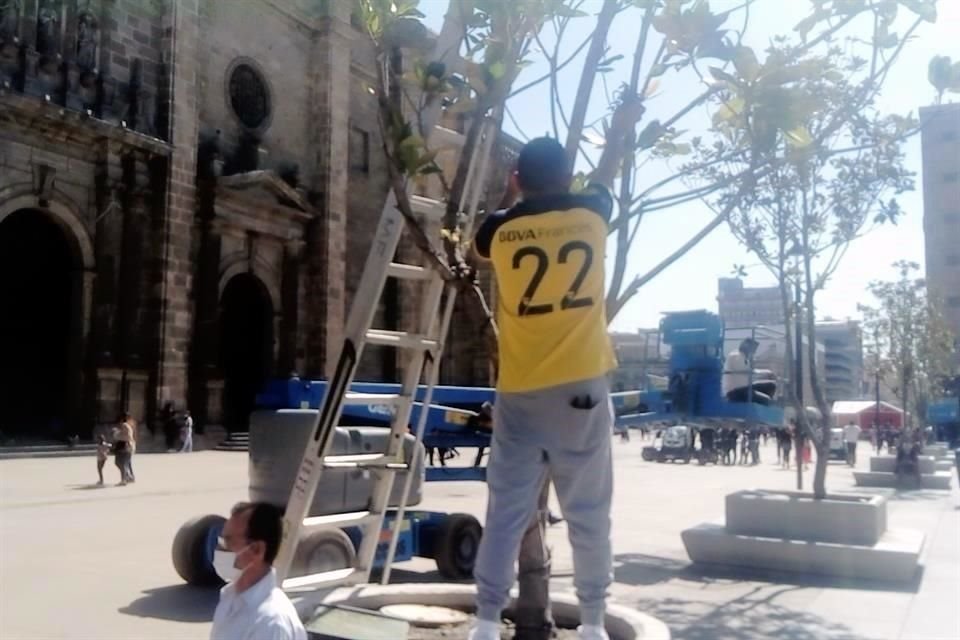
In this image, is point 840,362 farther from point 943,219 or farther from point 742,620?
point 742,620

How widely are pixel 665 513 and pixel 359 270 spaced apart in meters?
19.7

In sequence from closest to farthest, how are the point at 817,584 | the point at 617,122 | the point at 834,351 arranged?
1. the point at 617,122
2. the point at 817,584
3. the point at 834,351

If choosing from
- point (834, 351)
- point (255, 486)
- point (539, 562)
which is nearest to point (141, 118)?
point (255, 486)

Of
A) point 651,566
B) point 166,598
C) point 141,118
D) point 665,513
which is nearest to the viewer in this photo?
point 166,598

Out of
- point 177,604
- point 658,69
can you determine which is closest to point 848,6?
point 658,69

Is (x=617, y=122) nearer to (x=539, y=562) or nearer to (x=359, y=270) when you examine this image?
(x=539, y=562)

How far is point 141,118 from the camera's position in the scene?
922 inches

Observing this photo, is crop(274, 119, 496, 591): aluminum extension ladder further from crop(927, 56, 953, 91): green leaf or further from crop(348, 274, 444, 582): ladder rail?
crop(927, 56, 953, 91): green leaf

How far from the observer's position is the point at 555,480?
10.7 feet

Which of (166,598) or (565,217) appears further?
(166,598)

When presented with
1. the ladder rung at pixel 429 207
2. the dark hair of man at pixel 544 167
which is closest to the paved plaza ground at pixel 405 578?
the ladder rung at pixel 429 207

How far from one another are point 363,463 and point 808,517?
5.66 meters

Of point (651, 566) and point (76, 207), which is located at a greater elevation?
point (76, 207)

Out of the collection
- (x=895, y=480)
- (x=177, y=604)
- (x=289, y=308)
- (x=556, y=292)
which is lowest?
(x=895, y=480)
